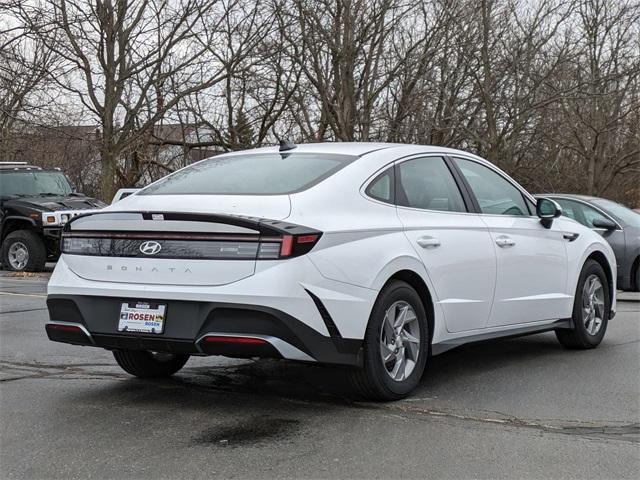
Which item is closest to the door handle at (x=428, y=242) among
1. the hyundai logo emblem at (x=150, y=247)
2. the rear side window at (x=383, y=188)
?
the rear side window at (x=383, y=188)

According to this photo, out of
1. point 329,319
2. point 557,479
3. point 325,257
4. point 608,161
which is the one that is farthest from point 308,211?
point 608,161

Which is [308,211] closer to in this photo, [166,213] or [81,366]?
[166,213]

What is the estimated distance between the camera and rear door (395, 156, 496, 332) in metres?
5.68

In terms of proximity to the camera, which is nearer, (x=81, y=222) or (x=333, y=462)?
(x=333, y=462)

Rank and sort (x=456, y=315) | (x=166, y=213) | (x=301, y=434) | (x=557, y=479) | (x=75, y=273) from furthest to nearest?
(x=456, y=315) → (x=75, y=273) → (x=166, y=213) → (x=301, y=434) → (x=557, y=479)

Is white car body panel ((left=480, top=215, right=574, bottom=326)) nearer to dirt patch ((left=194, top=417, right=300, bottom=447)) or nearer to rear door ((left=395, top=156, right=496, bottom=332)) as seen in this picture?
rear door ((left=395, top=156, right=496, bottom=332))

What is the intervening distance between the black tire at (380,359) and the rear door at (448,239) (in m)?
0.27

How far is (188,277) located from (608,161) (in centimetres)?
3063

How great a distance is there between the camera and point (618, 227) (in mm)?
12516

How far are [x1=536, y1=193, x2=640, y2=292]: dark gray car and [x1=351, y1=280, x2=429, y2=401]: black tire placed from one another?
764 cm

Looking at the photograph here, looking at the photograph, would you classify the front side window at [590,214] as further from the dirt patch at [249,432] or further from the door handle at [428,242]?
the dirt patch at [249,432]

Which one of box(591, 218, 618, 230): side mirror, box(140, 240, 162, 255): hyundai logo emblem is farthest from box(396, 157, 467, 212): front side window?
box(591, 218, 618, 230): side mirror

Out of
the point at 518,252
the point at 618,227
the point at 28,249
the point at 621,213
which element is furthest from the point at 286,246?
the point at 28,249

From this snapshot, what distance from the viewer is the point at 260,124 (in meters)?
26.6
